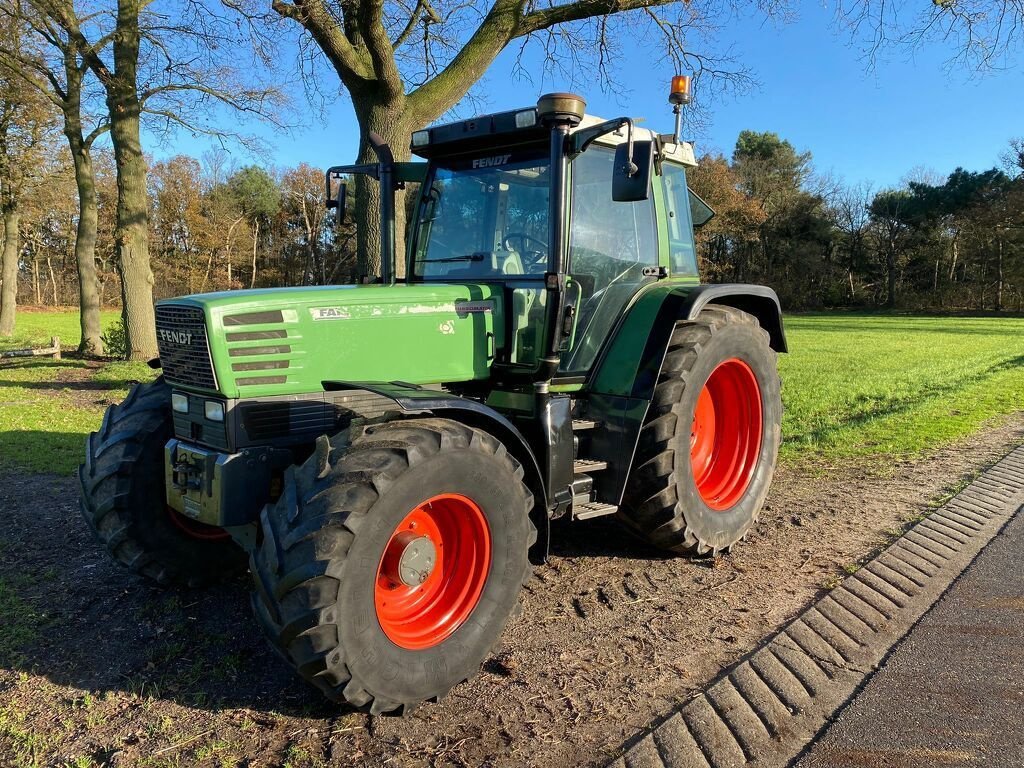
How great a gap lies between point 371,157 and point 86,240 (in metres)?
9.50

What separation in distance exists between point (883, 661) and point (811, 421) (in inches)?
226

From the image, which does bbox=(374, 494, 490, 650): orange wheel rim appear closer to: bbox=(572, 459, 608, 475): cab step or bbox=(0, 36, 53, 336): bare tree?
bbox=(572, 459, 608, 475): cab step

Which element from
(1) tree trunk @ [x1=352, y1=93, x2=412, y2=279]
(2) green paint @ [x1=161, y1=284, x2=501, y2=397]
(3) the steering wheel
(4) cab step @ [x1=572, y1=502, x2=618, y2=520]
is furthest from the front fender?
(1) tree trunk @ [x1=352, y1=93, x2=412, y2=279]

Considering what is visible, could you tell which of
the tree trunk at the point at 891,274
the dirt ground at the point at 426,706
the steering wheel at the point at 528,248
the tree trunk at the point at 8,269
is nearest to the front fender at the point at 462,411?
the dirt ground at the point at 426,706

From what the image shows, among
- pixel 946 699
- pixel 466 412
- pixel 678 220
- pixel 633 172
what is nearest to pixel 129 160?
pixel 678 220

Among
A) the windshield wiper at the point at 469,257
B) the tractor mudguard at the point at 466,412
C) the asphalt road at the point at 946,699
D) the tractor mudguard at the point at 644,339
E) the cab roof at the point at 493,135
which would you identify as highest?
the cab roof at the point at 493,135

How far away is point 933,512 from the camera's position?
16.3ft

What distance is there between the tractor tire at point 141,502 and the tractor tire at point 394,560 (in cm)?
112

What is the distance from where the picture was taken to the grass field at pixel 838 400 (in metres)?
7.06

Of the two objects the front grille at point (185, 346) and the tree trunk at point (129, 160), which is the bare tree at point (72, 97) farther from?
the front grille at point (185, 346)

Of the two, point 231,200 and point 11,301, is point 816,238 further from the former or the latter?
point 11,301

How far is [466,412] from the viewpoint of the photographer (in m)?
3.14

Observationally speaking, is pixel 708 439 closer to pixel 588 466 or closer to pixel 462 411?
pixel 588 466

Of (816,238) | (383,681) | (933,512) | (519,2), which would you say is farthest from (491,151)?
(816,238)
